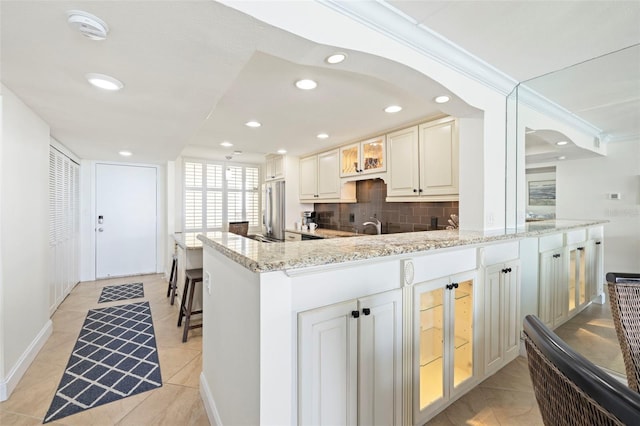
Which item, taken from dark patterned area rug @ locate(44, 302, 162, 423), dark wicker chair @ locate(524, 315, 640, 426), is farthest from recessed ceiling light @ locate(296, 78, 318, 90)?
dark patterned area rug @ locate(44, 302, 162, 423)

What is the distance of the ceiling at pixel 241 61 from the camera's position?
47.7 inches

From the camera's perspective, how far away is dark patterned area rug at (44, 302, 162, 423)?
6.24 feet

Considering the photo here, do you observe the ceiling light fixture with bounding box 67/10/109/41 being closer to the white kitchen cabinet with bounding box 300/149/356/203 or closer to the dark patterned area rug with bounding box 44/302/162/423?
the dark patterned area rug with bounding box 44/302/162/423

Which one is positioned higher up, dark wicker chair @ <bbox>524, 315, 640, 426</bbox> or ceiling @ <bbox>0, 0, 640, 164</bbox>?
ceiling @ <bbox>0, 0, 640, 164</bbox>

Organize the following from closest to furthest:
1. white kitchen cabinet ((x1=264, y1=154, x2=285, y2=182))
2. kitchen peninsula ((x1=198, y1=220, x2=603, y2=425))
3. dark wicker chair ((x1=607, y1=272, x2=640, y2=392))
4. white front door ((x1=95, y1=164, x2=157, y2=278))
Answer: kitchen peninsula ((x1=198, y1=220, x2=603, y2=425)), dark wicker chair ((x1=607, y1=272, x2=640, y2=392)), white front door ((x1=95, y1=164, x2=157, y2=278)), white kitchen cabinet ((x1=264, y1=154, x2=285, y2=182))

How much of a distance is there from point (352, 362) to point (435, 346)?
27.6 inches

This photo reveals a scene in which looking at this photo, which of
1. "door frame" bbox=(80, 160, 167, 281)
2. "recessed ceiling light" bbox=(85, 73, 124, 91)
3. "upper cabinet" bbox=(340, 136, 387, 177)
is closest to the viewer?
"recessed ceiling light" bbox=(85, 73, 124, 91)

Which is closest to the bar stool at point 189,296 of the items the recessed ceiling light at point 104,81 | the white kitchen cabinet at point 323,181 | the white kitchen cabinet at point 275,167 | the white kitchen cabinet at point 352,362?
the recessed ceiling light at point 104,81

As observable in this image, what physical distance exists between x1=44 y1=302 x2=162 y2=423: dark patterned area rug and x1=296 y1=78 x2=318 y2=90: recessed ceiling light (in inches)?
97.0

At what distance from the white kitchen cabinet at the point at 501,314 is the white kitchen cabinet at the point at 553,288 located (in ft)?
1.60

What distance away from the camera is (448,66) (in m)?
1.92

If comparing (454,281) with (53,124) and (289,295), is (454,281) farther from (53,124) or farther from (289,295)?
(53,124)

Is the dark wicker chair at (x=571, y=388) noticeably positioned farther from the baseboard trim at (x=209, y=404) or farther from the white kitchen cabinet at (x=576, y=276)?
the white kitchen cabinet at (x=576, y=276)

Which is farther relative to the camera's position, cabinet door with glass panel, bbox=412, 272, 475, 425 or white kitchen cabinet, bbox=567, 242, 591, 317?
white kitchen cabinet, bbox=567, 242, 591, 317
